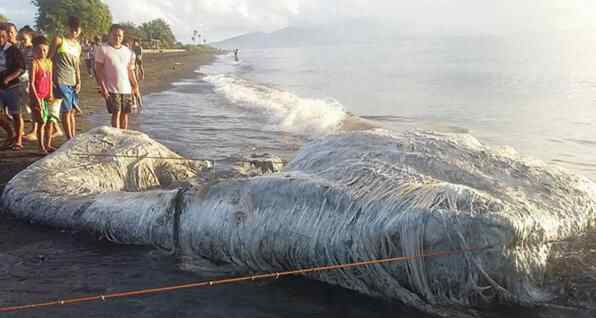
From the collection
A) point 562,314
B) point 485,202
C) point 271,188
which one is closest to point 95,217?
point 271,188

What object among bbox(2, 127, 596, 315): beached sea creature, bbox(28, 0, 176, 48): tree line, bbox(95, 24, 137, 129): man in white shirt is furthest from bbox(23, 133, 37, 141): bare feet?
bbox(28, 0, 176, 48): tree line

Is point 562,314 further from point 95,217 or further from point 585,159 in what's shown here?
point 585,159

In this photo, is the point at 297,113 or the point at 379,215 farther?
the point at 297,113

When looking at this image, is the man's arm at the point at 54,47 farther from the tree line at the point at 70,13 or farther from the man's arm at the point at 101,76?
the tree line at the point at 70,13

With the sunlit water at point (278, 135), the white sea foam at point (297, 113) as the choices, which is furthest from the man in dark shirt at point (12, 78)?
the white sea foam at point (297, 113)

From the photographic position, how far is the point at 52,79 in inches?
316

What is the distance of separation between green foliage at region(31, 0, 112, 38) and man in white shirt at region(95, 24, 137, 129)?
6881 cm

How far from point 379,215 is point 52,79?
6640 mm

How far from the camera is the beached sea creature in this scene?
3121 millimetres

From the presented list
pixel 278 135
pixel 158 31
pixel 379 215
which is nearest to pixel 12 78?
pixel 278 135

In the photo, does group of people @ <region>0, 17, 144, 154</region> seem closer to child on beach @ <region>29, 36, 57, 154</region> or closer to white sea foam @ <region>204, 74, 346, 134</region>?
child on beach @ <region>29, 36, 57, 154</region>

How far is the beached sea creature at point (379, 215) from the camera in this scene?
10.2ft

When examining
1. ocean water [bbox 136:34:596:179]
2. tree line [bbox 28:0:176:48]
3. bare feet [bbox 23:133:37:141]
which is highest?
tree line [bbox 28:0:176:48]

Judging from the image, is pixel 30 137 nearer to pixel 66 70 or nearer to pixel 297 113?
pixel 66 70
